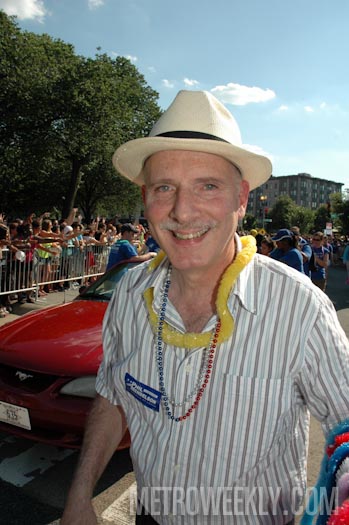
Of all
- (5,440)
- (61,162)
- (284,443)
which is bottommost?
(5,440)

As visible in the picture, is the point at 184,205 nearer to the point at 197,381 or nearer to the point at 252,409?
the point at 197,381

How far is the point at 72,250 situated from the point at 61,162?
69.4 ft

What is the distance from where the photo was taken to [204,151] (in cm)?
144

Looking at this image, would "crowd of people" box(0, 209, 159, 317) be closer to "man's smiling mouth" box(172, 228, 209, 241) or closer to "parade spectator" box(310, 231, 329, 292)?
"parade spectator" box(310, 231, 329, 292)

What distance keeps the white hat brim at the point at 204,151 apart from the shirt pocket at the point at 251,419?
2.46 ft

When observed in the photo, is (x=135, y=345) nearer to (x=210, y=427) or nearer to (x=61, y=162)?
(x=210, y=427)

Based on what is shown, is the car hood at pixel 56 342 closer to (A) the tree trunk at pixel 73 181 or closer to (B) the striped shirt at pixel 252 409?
(B) the striped shirt at pixel 252 409

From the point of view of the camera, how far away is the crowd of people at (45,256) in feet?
25.8

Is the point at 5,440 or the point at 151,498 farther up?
the point at 151,498

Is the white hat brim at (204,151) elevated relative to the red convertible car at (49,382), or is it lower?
elevated

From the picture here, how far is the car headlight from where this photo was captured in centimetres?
312

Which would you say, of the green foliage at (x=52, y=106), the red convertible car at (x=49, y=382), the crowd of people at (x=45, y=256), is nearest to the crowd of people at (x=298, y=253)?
the crowd of people at (x=45, y=256)

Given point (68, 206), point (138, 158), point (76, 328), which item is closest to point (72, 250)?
point (76, 328)

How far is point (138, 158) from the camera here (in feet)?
5.55
